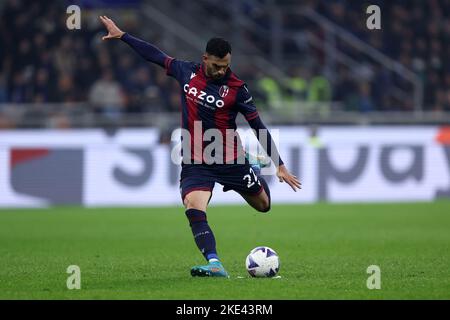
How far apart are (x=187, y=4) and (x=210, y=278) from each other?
18592 mm

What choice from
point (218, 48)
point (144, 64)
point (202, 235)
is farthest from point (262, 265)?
point (144, 64)

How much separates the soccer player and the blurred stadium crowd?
455 inches

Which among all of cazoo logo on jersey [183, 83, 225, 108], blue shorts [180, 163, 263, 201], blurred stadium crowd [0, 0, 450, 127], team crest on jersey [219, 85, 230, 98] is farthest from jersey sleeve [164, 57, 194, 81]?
blurred stadium crowd [0, 0, 450, 127]

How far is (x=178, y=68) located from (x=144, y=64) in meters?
14.5

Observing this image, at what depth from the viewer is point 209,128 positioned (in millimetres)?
9453

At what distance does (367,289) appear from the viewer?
8180mm

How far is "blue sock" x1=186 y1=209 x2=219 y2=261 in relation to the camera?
30.0 ft

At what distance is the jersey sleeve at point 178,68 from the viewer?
9.53 meters

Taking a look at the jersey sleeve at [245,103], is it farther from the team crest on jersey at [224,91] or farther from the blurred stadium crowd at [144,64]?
the blurred stadium crowd at [144,64]

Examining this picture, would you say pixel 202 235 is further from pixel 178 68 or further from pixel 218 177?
pixel 178 68

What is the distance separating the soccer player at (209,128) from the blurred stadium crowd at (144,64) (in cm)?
1155

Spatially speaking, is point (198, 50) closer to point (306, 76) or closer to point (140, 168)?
point (306, 76)

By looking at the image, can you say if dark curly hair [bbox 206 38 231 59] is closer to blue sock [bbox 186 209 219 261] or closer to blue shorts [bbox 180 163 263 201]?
blue shorts [bbox 180 163 263 201]

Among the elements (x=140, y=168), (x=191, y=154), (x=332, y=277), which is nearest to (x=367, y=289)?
(x=332, y=277)
